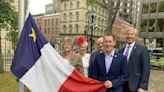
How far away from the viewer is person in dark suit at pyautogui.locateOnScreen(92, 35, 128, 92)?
507cm

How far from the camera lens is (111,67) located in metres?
5.12

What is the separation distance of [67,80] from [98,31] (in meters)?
77.7

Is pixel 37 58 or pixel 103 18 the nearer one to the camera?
pixel 37 58

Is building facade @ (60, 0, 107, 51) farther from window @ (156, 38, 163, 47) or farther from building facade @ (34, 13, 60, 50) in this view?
window @ (156, 38, 163, 47)

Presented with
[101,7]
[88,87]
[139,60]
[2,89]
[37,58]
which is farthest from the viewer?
[101,7]

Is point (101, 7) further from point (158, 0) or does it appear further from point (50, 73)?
point (50, 73)

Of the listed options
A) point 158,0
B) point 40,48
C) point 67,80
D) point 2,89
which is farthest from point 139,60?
point 158,0

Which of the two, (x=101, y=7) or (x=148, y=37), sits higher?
(x=101, y=7)

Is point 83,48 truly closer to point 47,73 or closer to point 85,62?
point 85,62

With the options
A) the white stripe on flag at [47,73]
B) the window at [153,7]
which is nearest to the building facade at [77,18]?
the window at [153,7]

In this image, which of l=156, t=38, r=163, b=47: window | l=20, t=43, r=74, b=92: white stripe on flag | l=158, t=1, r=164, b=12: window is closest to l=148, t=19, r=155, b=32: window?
l=156, t=38, r=163, b=47: window

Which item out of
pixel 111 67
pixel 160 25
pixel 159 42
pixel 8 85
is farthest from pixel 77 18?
pixel 111 67

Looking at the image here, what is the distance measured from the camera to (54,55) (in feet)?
16.6

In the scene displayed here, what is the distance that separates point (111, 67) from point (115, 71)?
96 millimetres
